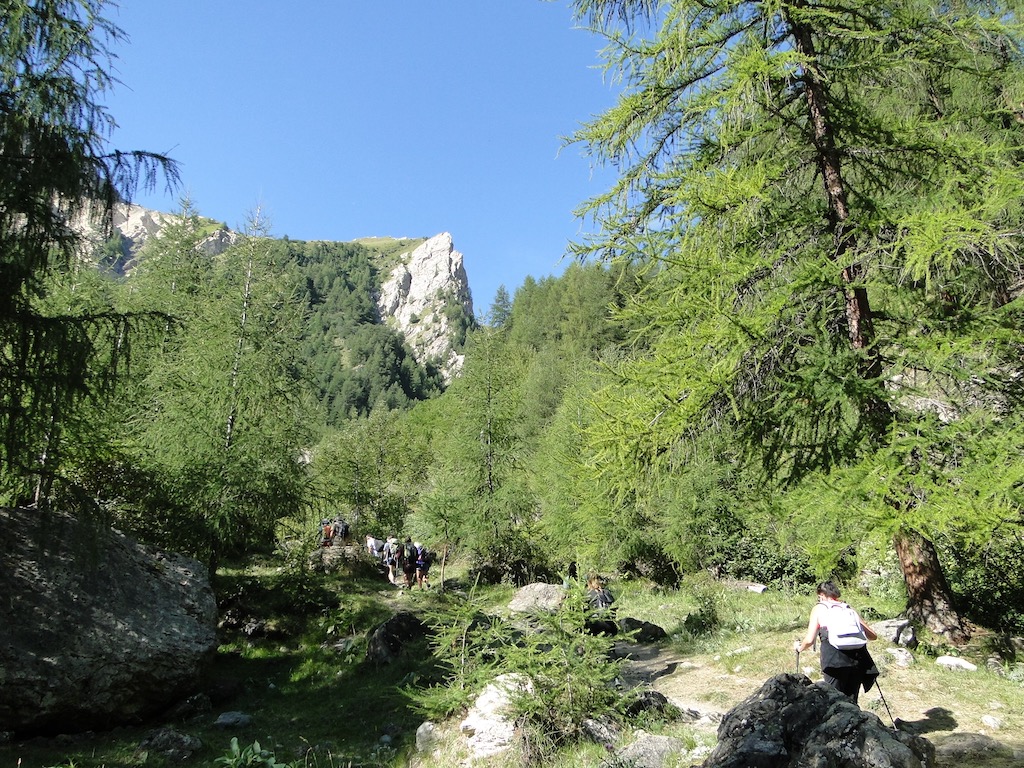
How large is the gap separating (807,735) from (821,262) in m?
Result: 5.11

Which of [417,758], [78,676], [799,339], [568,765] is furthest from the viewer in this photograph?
[799,339]

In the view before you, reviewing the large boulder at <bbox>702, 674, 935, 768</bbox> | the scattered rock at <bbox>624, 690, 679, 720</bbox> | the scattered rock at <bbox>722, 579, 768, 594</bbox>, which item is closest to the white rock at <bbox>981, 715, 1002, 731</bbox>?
the large boulder at <bbox>702, 674, 935, 768</bbox>

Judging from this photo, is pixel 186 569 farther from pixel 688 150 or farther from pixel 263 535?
pixel 688 150

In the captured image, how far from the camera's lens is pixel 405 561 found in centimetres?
1778

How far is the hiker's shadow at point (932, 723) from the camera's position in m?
5.14

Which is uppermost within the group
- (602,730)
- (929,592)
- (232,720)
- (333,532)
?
(333,532)

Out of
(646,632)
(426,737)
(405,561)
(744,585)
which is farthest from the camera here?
(744,585)

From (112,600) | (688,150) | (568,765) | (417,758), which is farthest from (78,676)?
(688,150)

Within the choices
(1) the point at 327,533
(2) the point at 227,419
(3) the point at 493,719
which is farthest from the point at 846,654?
(1) the point at 327,533

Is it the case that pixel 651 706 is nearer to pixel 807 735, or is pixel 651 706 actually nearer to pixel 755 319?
pixel 807 735

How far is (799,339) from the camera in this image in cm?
763

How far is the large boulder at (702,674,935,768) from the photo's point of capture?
3295 mm

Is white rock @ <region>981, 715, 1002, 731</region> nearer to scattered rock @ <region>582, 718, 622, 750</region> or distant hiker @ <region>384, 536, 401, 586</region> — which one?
scattered rock @ <region>582, 718, 622, 750</region>

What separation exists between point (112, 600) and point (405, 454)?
34802 mm
